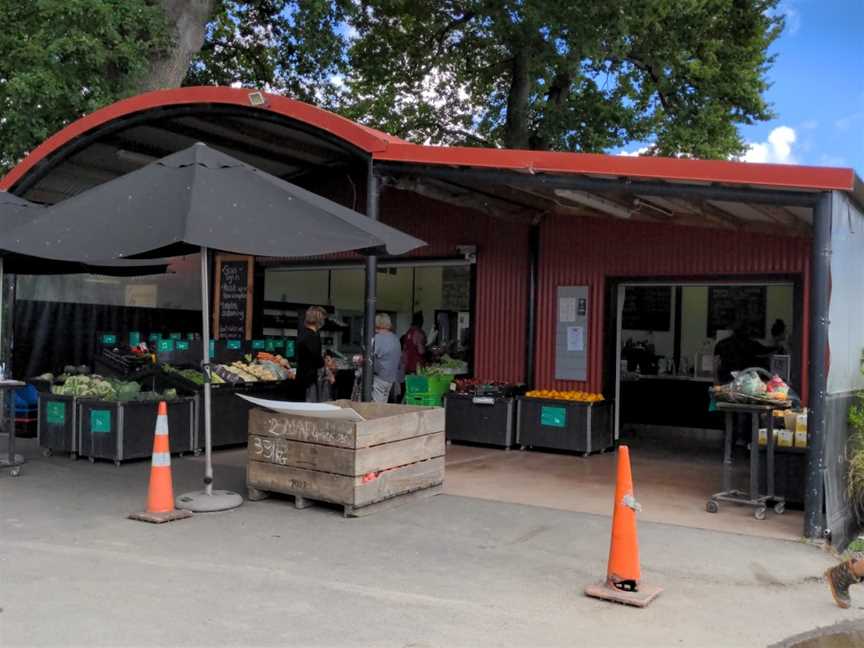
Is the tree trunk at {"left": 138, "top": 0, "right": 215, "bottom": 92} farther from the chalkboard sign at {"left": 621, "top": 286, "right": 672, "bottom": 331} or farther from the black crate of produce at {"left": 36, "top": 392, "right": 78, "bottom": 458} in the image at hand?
the chalkboard sign at {"left": 621, "top": 286, "right": 672, "bottom": 331}

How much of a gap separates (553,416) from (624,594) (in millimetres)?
5791

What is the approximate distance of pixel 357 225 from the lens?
704 centimetres

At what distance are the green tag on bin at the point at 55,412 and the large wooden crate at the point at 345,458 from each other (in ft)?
10.9

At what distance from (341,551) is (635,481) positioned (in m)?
4.33

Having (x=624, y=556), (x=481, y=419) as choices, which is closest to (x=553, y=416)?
(x=481, y=419)

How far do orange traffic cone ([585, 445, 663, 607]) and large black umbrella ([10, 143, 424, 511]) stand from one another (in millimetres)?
2912

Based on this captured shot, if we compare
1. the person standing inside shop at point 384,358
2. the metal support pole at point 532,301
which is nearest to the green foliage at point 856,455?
the metal support pole at point 532,301

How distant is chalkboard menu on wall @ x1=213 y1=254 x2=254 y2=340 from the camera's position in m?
14.3

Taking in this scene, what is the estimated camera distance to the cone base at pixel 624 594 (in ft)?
16.0

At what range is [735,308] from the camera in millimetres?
14539

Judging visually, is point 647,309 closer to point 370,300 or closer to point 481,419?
point 481,419

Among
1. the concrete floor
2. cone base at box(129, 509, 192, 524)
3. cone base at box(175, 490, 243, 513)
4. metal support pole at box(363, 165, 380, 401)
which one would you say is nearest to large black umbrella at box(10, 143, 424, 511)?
cone base at box(175, 490, 243, 513)

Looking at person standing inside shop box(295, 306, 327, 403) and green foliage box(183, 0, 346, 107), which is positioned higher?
green foliage box(183, 0, 346, 107)

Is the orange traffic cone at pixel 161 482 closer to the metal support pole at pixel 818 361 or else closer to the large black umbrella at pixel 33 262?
the large black umbrella at pixel 33 262
